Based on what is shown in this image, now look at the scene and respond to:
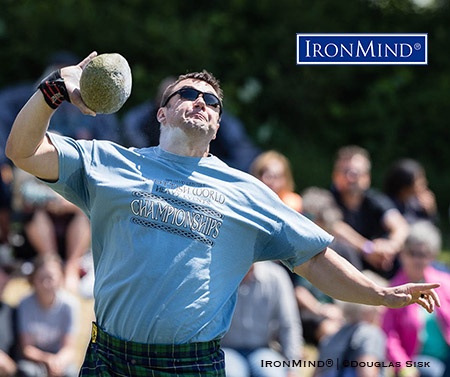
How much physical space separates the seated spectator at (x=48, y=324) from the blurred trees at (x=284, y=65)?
419 centimetres

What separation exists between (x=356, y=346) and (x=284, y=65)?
538 cm

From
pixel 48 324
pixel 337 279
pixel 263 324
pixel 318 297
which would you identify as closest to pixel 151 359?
pixel 337 279

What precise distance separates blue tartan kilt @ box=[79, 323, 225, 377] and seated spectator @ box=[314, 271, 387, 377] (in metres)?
2.21

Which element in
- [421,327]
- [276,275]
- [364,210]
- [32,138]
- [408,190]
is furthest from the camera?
[408,190]

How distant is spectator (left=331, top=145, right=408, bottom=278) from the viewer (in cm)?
713

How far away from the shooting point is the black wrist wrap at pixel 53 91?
337cm

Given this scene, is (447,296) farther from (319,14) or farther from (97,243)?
(319,14)

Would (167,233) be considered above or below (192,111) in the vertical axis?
below

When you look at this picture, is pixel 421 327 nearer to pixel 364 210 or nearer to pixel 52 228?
pixel 364 210

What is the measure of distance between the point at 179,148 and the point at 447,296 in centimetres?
262

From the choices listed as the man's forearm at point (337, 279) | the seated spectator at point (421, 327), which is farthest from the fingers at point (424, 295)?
the seated spectator at point (421, 327)

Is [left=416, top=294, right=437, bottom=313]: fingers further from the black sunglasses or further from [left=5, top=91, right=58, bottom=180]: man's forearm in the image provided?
[left=5, top=91, right=58, bottom=180]: man's forearm

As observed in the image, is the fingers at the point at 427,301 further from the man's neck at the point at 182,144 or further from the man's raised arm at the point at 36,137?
the man's raised arm at the point at 36,137

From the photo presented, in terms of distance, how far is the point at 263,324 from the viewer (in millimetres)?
5969
